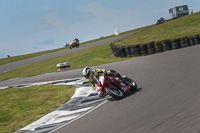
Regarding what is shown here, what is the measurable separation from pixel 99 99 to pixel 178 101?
3.28 meters

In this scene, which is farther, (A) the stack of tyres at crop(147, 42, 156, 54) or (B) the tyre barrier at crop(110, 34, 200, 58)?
(A) the stack of tyres at crop(147, 42, 156, 54)

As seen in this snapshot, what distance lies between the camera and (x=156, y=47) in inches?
715

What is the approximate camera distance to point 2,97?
44.3 feet

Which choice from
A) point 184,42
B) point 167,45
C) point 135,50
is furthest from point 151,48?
point 184,42

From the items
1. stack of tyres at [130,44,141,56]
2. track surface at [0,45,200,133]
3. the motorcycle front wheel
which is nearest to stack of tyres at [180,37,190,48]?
stack of tyres at [130,44,141,56]

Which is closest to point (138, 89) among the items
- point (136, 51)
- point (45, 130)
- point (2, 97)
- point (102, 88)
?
point (102, 88)

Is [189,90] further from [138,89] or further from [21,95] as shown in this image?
[21,95]

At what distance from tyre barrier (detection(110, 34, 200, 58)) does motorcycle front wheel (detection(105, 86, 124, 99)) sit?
10.1 m

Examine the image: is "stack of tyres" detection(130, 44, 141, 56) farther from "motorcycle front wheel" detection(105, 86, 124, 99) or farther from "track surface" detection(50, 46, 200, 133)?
"motorcycle front wheel" detection(105, 86, 124, 99)

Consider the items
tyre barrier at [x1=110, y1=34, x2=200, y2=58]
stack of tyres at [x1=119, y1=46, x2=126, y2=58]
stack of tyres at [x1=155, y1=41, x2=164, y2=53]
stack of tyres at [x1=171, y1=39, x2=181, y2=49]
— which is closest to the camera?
tyre barrier at [x1=110, y1=34, x2=200, y2=58]

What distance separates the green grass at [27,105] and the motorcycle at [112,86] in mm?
2061

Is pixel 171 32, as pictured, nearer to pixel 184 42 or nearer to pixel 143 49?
pixel 143 49

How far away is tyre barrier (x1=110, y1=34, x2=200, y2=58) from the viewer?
1727 centimetres

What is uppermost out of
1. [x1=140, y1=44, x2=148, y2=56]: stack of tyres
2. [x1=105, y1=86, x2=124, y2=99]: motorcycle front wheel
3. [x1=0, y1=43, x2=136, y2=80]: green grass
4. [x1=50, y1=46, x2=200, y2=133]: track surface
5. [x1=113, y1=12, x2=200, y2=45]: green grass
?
[x1=113, y1=12, x2=200, y2=45]: green grass
